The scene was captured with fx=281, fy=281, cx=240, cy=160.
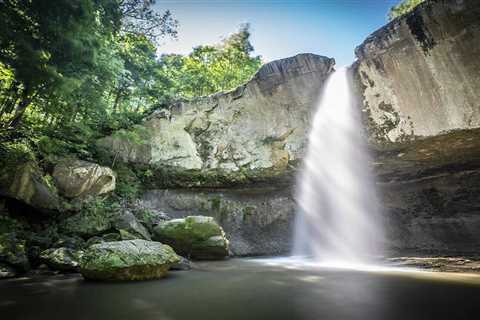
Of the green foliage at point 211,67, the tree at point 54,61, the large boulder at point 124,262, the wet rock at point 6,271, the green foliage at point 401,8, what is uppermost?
the green foliage at point 401,8

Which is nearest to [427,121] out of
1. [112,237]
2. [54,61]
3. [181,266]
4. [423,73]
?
[423,73]

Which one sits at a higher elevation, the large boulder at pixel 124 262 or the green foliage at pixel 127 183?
the green foliage at pixel 127 183

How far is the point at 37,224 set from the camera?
7.94m

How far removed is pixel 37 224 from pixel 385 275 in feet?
29.8

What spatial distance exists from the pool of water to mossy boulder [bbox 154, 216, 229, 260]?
11.1 ft

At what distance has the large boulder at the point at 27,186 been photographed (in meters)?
7.26

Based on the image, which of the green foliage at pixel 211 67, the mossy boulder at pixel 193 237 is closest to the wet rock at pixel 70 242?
the mossy boulder at pixel 193 237

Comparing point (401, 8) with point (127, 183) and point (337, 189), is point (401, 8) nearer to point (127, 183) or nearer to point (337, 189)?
point (337, 189)

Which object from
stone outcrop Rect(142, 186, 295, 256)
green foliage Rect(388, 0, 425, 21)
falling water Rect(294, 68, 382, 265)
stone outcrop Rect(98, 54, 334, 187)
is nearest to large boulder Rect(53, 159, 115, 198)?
stone outcrop Rect(98, 54, 334, 187)

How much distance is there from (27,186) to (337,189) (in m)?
11.4

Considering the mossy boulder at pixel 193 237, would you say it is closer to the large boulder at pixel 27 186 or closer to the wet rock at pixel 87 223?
the wet rock at pixel 87 223

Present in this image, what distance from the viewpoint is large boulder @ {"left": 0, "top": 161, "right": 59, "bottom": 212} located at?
23.8 feet

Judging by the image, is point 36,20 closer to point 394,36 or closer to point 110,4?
point 110,4

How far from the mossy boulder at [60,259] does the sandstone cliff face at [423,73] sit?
31.8 ft
